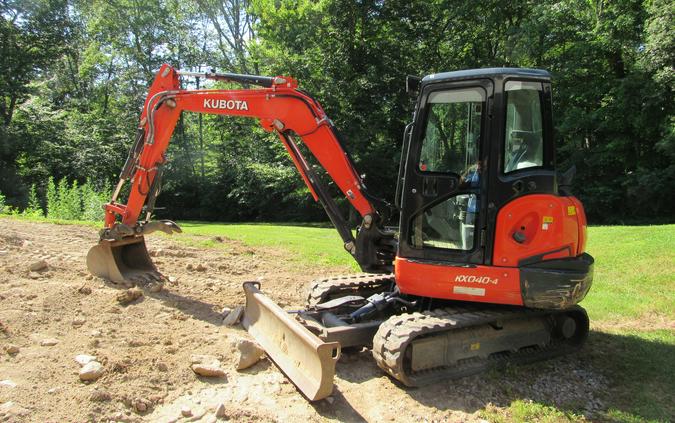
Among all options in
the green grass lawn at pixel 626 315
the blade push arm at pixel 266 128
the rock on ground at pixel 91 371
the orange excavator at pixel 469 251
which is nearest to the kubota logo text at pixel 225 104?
the blade push arm at pixel 266 128

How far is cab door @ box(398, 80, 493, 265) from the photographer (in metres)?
4.66

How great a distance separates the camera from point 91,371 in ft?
13.9

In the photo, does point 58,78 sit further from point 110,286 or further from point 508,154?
point 508,154

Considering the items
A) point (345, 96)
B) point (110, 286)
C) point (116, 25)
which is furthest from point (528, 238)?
point (116, 25)

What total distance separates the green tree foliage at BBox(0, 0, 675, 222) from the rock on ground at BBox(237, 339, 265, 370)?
12665 mm

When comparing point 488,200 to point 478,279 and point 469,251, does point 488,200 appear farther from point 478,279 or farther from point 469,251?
point 478,279

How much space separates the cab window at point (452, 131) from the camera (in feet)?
15.4

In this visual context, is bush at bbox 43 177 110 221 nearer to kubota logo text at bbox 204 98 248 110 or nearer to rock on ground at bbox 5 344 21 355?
kubota logo text at bbox 204 98 248 110

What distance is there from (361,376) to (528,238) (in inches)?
78.7

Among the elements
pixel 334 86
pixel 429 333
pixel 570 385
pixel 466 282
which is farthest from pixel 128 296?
pixel 334 86

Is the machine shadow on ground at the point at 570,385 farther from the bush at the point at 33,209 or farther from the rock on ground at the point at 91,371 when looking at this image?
the bush at the point at 33,209

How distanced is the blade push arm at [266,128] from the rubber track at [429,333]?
133 centimetres

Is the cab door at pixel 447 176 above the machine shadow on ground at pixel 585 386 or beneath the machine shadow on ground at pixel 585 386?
above

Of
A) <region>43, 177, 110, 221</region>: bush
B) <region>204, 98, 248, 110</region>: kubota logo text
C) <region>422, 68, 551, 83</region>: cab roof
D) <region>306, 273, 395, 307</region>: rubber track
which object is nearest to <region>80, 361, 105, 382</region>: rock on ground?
<region>306, 273, 395, 307</region>: rubber track
